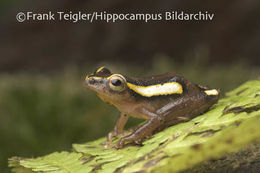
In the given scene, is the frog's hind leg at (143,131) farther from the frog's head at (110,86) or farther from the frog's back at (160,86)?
the frog's head at (110,86)

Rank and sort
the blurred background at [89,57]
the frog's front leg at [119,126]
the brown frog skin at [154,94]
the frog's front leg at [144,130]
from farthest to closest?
1. the blurred background at [89,57]
2. the frog's front leg at [119,126]
3. the brown frog skin at [154,94]
4. the frog's front leg at [144,130]

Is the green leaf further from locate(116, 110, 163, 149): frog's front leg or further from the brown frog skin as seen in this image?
the brown frog skin

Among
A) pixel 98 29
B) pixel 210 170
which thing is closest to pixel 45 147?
pixel 210 170

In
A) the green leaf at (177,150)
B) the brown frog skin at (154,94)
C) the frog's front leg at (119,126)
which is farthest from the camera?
the frog's front leg at (119,126)

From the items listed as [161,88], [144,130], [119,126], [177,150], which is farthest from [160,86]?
[177,150]

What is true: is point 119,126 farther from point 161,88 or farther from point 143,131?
point 143,131

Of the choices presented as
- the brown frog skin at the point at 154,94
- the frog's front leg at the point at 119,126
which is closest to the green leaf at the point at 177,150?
the brown frog skin at the point at 154,94

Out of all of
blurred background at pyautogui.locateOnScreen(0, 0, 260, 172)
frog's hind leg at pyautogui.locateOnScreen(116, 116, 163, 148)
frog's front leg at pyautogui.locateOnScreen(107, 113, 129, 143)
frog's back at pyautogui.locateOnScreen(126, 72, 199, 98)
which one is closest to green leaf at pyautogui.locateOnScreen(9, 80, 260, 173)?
frog's hind leg at pyautogui.locateOnScreen(116, 116, 163, 148)
